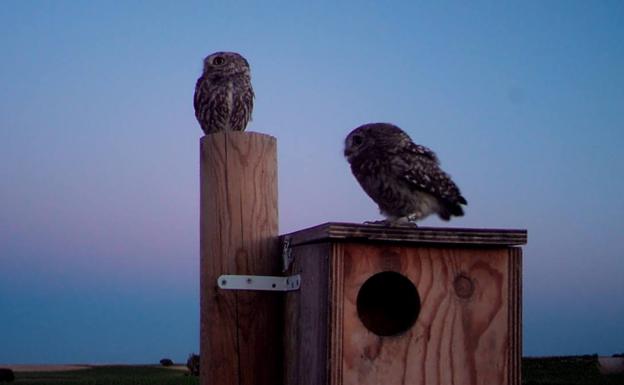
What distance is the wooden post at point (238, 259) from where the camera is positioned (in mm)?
3598

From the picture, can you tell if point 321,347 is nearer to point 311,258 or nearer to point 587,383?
point 311,258

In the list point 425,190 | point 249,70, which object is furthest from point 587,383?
point 425,190

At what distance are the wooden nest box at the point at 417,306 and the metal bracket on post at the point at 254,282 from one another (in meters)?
0.21

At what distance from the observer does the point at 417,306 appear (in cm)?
330

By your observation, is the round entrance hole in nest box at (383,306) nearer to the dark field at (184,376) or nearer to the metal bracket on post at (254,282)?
the metal bracket on post at (254,282)

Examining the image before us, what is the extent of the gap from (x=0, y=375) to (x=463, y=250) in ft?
37.0

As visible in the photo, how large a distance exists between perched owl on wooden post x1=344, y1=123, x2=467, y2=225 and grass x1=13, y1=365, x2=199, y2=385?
22.4 feet

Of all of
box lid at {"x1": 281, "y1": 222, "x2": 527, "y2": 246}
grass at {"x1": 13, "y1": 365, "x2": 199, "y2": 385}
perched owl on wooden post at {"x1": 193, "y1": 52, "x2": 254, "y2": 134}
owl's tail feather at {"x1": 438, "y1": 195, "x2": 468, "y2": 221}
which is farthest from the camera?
grass at {"x1": 13, "y1": 365, "x2": 199, "y2": 385}

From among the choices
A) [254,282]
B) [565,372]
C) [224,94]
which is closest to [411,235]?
[254,282]

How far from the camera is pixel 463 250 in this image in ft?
10.9

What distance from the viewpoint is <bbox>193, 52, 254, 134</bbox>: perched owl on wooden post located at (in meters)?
8.23

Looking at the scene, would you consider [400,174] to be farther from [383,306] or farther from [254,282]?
[254,282]

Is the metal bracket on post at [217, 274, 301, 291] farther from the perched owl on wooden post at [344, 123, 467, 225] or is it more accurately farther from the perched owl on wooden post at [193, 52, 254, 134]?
the perched owl on wooden post at [193, 52, 254, 134]

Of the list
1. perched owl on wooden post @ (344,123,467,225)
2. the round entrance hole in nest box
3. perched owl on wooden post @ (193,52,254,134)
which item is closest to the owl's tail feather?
perched owl on wooden post @ (344,123,467,225)
